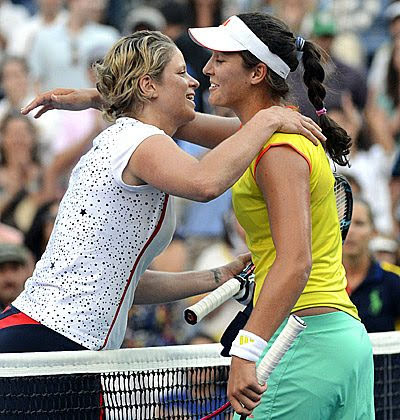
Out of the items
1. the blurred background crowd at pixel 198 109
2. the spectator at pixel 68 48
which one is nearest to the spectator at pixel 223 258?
the blurred background crowd at pixel 198 109

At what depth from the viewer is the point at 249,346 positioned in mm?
3449

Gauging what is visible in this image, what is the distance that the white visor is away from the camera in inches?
148

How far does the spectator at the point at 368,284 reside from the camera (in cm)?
618

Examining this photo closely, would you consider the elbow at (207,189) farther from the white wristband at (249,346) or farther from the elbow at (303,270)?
the white wristband at (249,346)

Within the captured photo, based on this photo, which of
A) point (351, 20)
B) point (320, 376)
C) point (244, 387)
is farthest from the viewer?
point (351, 20)

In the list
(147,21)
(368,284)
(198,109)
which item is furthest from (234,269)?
(147,21)

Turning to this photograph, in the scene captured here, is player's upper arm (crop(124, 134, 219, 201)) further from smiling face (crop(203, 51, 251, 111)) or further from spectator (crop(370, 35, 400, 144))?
spectator (crop(370, 35, 400, 144))

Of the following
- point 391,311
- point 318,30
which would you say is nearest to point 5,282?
point 391,311

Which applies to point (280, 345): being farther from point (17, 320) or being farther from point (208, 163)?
point (17, 320)

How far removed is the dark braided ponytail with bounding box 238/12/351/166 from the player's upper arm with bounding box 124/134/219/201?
0.42 meters

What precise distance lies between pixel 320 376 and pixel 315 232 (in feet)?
1.57

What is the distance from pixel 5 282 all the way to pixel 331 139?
334cm

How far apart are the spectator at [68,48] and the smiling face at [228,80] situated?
19.2 feet

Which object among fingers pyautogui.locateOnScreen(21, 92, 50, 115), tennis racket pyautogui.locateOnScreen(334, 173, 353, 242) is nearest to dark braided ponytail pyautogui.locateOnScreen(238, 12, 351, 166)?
tennis racket pyautogui.locateOnScreen(334, 173, 353, 242)
